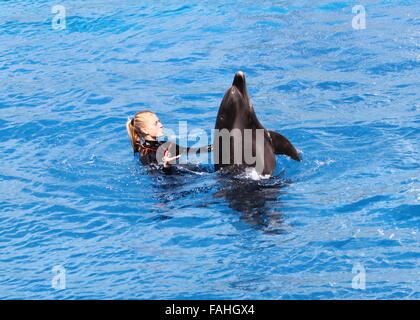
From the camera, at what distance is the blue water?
20.2 ft

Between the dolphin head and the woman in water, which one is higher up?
the dolphin head

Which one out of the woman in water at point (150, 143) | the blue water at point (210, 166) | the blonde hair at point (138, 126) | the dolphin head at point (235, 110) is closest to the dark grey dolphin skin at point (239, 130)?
the dolphin head at point (235, 110)

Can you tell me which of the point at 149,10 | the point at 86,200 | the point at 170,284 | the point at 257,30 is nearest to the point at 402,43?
the point at 257,30

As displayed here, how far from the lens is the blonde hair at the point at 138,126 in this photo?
26.3 feet

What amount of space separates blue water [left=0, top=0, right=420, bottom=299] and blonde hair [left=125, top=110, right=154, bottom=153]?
44 centimetres

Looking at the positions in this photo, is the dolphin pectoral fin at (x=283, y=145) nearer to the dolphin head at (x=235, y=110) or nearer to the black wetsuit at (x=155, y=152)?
the dolphin head at (x=235, y=110)

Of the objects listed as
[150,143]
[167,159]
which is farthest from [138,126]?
[167,159]

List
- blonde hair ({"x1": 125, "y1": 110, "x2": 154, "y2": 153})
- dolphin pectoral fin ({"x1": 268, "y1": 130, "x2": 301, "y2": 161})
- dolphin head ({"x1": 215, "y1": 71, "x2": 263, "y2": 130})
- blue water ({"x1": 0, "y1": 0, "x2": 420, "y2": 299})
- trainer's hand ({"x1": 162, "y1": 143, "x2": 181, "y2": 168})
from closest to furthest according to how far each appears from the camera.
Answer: blue water ({"x1": 0, "y1": 0, "x2": 420, "y2": 299}) → trainer's hand ({"x1": 162, "y1": 143, "x2": 181, "y2": 168}) → dolphin head ({"x1": 215, "y1": 71, "x2": 263, "y2": 130}) → dolphin pectoral fin ({"x1": 268, "y1": 130, "x2": 301, "y2": 161}) → blonde hair ({"x1": 125, "y1": 110, "x2": 154, "y2": 153})

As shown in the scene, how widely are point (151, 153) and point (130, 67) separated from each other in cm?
498

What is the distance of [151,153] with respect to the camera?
26.2 feet

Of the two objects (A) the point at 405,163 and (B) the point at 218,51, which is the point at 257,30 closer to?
(B) the point at 218,51

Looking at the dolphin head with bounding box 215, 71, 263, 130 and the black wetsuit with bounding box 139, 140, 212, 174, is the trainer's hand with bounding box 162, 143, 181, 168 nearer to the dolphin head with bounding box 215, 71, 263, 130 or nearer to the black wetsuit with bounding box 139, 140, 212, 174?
the black wetsuit with bounding box 139, 140, 212, 174

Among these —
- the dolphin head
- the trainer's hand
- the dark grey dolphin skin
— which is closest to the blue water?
the dark grey dolphin skin
